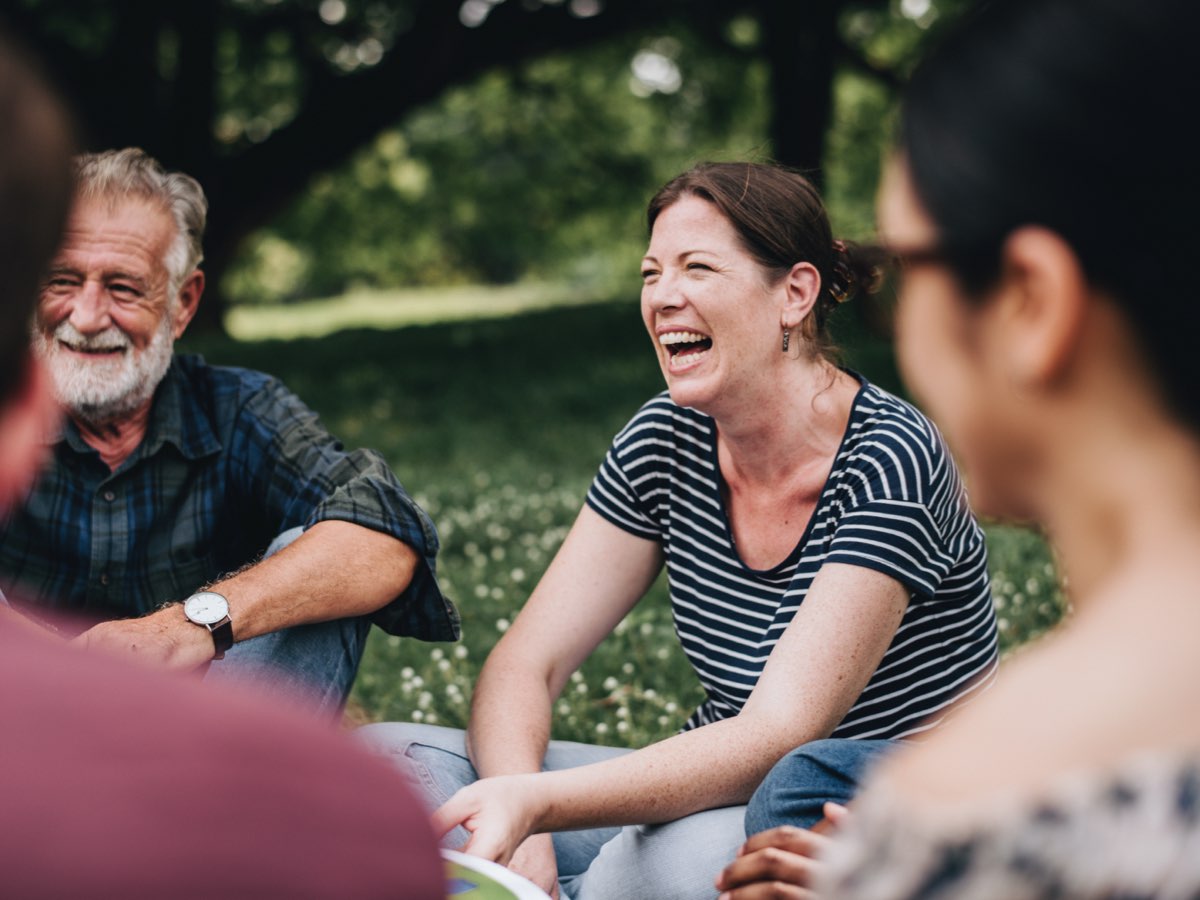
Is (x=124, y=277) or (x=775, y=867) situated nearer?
(x=775, y=867)

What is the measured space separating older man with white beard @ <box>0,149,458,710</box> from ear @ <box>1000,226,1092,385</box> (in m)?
2.17

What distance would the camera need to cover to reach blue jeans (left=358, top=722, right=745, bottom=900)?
271 centimetres

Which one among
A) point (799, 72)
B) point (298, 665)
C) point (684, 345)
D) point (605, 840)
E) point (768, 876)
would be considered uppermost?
point (799, 72)

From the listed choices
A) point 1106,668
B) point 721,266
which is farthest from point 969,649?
point 1106,668

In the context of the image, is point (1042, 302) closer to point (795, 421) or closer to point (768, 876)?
point (768, 876)

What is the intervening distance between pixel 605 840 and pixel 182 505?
1382 millimetres

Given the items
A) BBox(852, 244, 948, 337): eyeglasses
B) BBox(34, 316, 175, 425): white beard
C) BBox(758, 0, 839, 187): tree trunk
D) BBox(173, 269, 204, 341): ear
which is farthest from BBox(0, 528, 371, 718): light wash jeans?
BBox(758, 0, 839, 187): tree trunk

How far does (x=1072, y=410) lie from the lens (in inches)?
49.6

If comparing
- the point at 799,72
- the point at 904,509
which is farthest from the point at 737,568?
the point at 799,72

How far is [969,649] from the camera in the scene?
10.1 ft

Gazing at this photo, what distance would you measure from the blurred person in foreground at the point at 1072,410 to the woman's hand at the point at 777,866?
35.4 inches

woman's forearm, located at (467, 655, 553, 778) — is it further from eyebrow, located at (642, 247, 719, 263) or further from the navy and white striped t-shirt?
eyebrow, located at (642, 247, 719, 263)

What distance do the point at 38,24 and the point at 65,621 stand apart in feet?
40.5

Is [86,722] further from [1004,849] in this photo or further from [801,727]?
[801,727]
